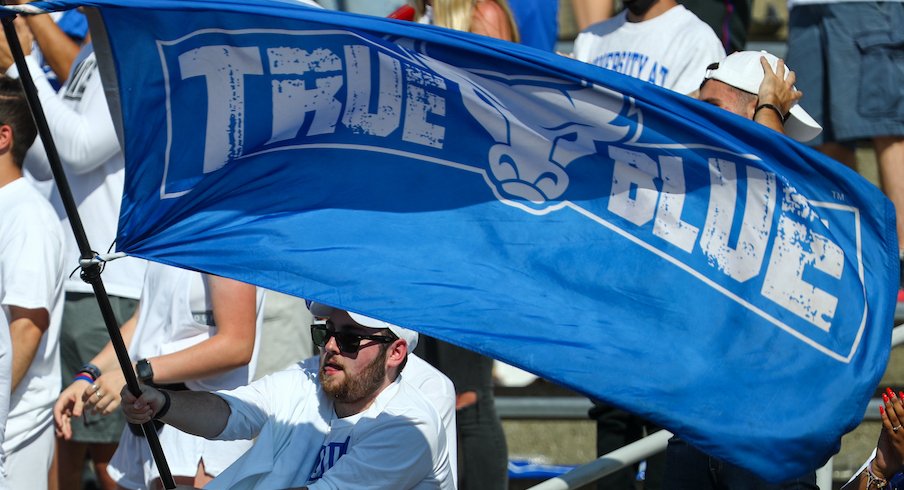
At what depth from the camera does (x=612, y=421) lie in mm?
5371

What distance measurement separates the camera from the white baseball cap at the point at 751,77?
447 centimetres

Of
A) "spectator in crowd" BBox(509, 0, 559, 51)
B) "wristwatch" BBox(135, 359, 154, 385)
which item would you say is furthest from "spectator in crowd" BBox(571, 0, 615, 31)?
"wristwatch" BBox(135, 359, 154, 385)

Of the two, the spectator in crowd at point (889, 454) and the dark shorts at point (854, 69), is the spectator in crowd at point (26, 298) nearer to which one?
the spectator in crowd at point (889, 454)

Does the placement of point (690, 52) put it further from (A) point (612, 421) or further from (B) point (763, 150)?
(B) point (763, 150)

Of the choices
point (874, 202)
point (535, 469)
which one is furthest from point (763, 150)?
point (535, 469)

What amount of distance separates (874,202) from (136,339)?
2.43 meters

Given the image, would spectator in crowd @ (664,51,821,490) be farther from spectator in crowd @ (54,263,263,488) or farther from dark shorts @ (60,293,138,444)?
dark shorts @ (60,293,138,444)

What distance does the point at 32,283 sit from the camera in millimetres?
4926

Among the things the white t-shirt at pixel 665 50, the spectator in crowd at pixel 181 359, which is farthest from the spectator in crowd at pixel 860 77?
the spectator in crowd at pixel 181 359

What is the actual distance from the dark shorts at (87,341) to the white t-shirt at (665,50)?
2.03 meters

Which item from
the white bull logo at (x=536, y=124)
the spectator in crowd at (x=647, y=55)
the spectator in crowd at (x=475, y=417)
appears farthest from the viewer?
the spectator in crowd at (x=475, y=417)

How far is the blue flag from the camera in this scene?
11.8 ft

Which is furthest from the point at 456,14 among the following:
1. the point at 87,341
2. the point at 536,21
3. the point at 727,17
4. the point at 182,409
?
the point at 182,409

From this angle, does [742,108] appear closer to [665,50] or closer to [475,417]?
[665,50]
